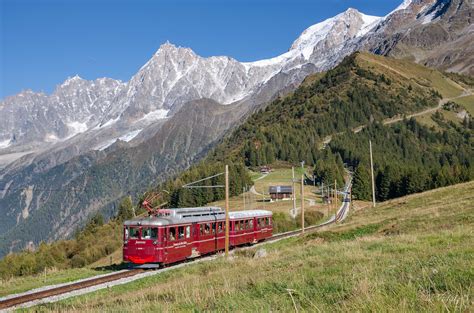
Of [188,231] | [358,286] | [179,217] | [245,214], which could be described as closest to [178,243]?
[188,231]

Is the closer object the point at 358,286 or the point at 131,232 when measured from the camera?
the point at 358,286

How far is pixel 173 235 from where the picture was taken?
3612cm

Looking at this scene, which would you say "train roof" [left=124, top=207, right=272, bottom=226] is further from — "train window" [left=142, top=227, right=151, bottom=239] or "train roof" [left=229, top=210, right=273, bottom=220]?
"train roof" [left=229, top=210, right=273, bottom=220]

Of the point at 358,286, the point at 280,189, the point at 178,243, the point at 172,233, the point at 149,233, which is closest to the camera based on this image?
the point at 358,286

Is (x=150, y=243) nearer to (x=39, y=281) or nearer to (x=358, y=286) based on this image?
(x=39, y=281)

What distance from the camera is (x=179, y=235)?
36.9 metres

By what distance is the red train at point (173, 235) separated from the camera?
3497 centimetres

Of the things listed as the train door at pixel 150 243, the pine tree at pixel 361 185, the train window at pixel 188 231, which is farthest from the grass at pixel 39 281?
the pine tree at pixel 361 185

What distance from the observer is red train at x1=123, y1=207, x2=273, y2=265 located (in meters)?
35.0

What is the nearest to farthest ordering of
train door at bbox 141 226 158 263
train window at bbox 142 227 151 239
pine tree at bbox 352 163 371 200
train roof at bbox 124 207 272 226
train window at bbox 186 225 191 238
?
1. train door at bbox 141 226 158 263
2. train window at bbox 142 227 151 239
3. train roof at bbox 124 207 272 226
4. train window at bbox 186 225 191 238
5. pine tree at bbox 352 163 371 200

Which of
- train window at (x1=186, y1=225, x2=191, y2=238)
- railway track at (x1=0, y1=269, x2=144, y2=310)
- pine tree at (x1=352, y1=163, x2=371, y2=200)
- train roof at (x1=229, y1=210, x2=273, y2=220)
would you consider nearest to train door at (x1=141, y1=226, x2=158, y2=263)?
railway track at (x1=0, y1=269, x2=144, y2=310)

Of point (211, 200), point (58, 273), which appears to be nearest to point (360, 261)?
point (58, 273)

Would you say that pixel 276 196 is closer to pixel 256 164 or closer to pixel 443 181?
pixel 443 181

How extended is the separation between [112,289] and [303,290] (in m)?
16.2
